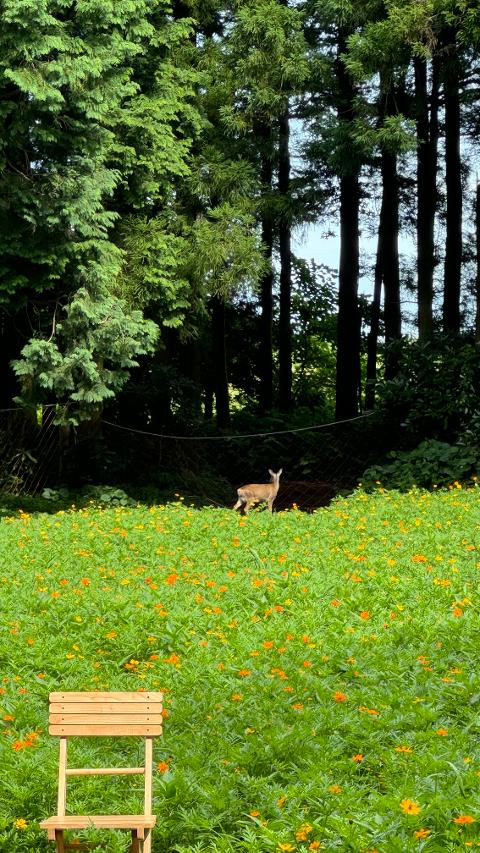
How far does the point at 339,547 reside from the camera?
30.0 feet

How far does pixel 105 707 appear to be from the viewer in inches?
153

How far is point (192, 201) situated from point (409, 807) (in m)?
12.9

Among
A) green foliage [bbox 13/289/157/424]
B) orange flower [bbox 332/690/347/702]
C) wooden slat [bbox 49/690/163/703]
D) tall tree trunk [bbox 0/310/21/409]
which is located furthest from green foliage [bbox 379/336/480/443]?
wooden slat [bbox 49/690/163/703]

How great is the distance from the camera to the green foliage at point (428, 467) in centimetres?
1372

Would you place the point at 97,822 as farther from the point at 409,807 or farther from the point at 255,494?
the point at 255,494

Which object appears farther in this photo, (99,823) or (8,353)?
(8,353)

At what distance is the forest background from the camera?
12344 mm

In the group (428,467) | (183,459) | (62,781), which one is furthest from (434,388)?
(62,781)

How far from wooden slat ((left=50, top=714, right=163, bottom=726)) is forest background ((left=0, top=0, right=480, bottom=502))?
29.2 ft

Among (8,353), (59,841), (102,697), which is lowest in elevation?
(59,841)

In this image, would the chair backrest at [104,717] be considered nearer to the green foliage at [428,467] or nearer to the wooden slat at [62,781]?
the wooden slat at [62,781]

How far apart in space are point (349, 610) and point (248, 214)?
32.1 feet

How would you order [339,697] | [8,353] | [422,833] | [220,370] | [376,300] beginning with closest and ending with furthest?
[422,833] < [339,697] < [8,353] < [220,370] < [376,300]

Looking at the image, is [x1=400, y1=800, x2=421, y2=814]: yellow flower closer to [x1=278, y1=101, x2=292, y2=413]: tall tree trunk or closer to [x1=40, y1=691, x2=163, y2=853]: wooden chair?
[x1=40, y1=691, x2=163, y2=853]: wooden chair
